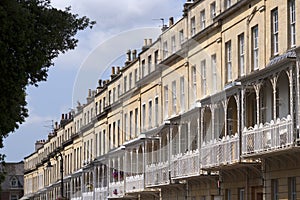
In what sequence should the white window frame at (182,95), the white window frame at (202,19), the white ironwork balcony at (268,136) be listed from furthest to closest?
the white window frame at (182,95), the white window frame at (202,19), the white ironwork balcony at (268,136)

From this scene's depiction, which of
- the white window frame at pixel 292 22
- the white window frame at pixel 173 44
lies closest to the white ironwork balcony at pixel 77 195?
the white window frame at pixel 173 44

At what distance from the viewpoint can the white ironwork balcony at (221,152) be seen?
3284cm

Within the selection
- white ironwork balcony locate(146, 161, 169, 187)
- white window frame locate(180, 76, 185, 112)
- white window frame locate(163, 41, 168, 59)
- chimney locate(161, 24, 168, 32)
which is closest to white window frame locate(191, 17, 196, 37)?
white window frame locate(180, 76, 185, 112)

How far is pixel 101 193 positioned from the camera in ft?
231

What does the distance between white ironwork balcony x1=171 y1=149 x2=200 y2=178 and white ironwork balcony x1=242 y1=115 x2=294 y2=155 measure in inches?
293

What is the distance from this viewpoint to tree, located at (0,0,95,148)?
22.8 m

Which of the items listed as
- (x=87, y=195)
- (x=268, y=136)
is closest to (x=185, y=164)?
(x=268, y=136)

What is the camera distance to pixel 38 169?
125625 millimetres

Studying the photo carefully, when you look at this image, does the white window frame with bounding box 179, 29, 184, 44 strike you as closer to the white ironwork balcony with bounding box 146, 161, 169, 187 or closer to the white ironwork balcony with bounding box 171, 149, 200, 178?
the white ironwork balcony with bounding box 171, 149, 200, 178

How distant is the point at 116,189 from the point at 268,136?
34.7 m

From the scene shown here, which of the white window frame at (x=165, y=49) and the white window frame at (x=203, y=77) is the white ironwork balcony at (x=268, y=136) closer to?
the white window frame at (x=203, y=77)

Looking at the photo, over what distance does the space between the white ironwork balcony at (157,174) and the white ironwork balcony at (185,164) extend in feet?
6.49

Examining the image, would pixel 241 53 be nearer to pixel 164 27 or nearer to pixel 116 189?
pixel 164 27

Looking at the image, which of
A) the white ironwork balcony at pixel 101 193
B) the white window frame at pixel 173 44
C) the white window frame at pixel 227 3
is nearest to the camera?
the white window frame at pixel 227 3
